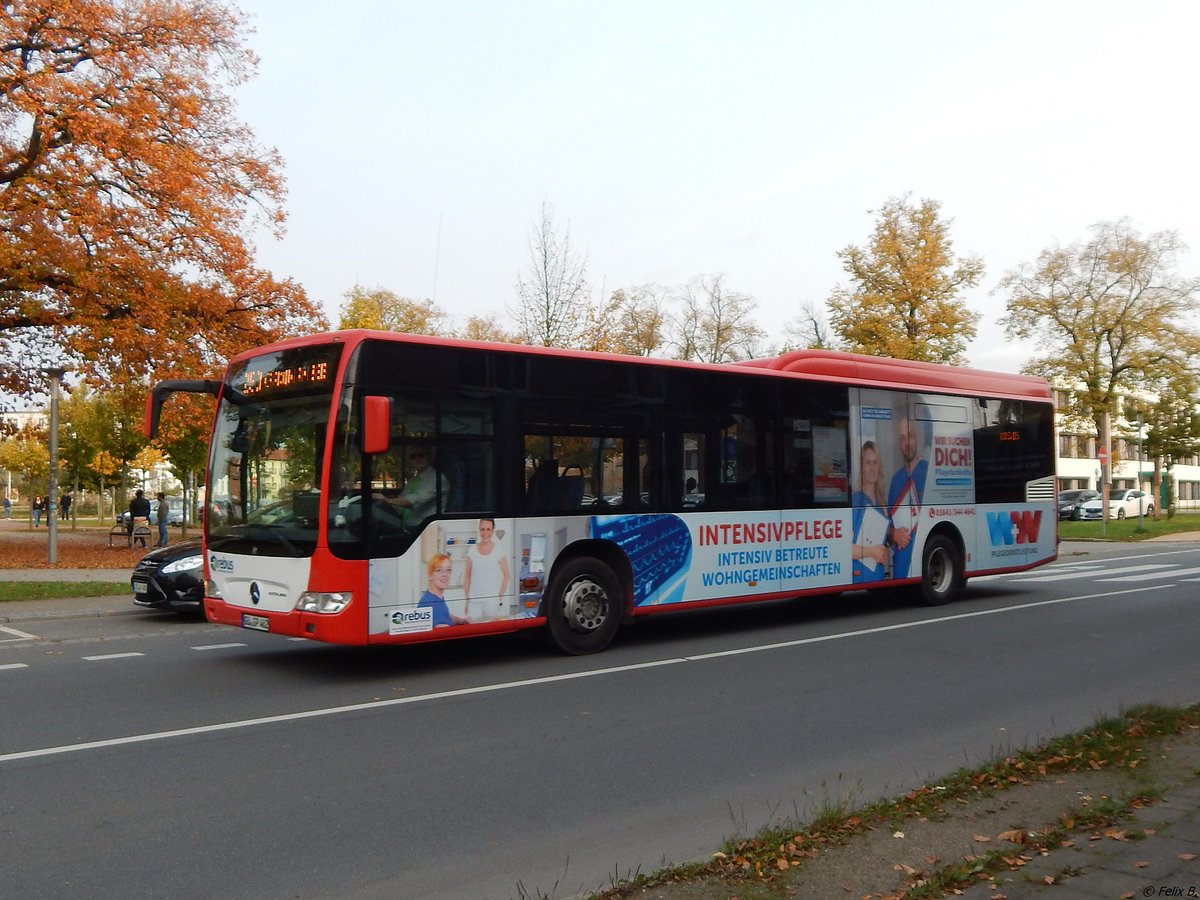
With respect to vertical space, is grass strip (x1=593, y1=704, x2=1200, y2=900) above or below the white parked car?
below

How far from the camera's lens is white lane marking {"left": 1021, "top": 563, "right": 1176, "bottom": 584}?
1936cm

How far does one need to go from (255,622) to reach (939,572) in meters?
9.35

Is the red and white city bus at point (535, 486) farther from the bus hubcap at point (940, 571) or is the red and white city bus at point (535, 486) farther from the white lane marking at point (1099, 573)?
the white lane marking at point (1099, 573)

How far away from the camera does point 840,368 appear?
13500mm

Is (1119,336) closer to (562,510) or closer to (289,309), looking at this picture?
(289,309)

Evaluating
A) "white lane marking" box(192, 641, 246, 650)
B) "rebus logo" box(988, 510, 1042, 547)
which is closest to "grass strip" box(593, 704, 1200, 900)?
"white lane marking" box(192, 641, 246, 650)

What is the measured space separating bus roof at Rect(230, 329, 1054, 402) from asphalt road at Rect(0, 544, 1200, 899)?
293cm

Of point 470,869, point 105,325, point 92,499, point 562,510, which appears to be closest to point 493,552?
point 562,510

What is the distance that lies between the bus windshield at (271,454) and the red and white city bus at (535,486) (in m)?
0.02

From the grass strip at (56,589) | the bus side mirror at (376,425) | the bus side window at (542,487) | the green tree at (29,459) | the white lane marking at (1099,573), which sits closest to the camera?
the bus side mirror at (376,425)

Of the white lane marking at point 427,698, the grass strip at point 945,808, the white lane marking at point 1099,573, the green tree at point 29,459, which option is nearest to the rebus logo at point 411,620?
the white lane marking at point 427,698

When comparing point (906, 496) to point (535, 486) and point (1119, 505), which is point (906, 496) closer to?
point (535, 486)

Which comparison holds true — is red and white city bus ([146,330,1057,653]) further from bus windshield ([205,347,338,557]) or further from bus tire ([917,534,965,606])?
bus tire ([917,534,965,606])

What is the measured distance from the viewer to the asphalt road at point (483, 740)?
490 cm
